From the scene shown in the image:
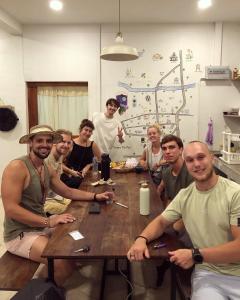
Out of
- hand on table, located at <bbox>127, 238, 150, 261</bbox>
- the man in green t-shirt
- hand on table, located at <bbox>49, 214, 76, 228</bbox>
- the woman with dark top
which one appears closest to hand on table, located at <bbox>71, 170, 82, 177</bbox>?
the woman with dark top

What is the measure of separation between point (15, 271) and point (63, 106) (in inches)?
137

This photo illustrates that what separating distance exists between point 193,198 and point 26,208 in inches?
42.3

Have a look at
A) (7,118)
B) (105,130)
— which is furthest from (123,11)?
(7,118)

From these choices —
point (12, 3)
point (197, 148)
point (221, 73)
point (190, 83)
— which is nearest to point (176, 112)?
point (190, 83)

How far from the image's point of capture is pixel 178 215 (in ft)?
5.45

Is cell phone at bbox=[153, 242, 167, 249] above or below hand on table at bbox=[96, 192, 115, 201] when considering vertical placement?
below

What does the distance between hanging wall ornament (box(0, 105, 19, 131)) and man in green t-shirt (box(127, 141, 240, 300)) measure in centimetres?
375

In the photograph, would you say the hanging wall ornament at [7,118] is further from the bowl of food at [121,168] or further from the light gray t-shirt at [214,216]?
the light gray t-shirt at [214,216]

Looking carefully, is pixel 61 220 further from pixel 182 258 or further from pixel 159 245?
pixel 182 258

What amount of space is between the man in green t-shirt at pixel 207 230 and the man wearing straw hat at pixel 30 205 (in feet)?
2.01

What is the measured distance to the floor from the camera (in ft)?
7.55

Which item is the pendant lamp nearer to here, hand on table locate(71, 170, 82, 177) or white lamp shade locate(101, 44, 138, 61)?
white lamp shade locate(101, 44, 138, 61)

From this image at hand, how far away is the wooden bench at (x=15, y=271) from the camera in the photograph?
160 cm

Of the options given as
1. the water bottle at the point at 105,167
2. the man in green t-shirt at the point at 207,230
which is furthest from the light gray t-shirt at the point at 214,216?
the water bottle at the point at 105,167
